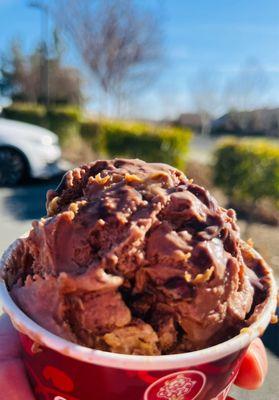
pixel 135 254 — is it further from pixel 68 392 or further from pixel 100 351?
pixel 68 392

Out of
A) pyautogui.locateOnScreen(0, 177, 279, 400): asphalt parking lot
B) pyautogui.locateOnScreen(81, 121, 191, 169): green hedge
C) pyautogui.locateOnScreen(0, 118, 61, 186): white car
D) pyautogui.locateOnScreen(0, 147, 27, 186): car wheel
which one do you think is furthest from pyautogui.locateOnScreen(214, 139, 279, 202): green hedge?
pyautogui.locateOnScreen(0, 147, 27, 186): car wheel

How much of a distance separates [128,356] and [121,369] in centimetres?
4

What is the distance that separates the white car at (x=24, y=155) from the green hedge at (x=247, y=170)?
3.61 m

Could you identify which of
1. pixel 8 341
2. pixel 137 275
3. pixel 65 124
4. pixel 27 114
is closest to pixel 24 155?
pixel 65 124

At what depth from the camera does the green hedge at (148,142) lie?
863cm

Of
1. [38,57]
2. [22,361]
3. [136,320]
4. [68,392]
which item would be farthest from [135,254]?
[38,57]

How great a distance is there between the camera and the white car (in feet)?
28.7

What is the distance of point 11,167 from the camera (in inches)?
346

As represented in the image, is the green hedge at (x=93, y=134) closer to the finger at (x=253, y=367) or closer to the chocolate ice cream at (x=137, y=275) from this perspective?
the finger at (x=253, y=367)

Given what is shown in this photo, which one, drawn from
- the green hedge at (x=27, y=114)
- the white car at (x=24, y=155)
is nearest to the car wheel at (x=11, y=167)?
the white car at (x=24, y=155)

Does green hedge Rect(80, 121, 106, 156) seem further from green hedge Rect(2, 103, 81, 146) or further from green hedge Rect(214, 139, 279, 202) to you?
green hedge Rect(214, 139, 279, 202)

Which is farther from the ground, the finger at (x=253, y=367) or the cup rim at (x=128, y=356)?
the cup rim at (x=128, y=356)

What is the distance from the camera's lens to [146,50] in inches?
672

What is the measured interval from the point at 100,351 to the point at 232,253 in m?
0.51
